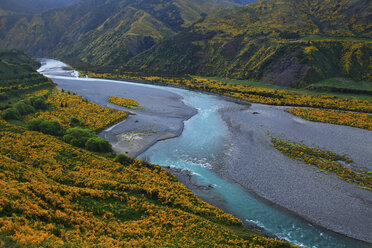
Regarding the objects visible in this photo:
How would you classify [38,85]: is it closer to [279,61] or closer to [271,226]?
[271,226]

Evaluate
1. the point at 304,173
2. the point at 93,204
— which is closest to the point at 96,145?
the point at 93,204

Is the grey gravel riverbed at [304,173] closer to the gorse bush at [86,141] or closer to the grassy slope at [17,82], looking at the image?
the gorse bush at [86,141]

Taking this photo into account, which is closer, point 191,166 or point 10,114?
point 191,166

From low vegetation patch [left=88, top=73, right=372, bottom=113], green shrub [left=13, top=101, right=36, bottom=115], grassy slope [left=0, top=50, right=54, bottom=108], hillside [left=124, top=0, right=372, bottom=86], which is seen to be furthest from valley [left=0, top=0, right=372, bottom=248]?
hillside [left=124, top=0, right=372, bottom=86]

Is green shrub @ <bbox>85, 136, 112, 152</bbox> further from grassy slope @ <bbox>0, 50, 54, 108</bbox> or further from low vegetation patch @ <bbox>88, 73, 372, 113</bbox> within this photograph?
low vegetation patch @ <bbox>88, 73, 372, 113</bbox>

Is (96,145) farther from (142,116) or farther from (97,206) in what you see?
(142,116)

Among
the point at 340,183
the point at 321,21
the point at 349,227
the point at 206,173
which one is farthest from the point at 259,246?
the point at 321,21

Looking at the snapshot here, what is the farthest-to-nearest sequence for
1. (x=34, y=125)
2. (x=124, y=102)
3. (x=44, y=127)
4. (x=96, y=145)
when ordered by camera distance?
(x=124, y=102) < (x=34, y=125) < (x=44, y=127) < (x=96, y=145)
